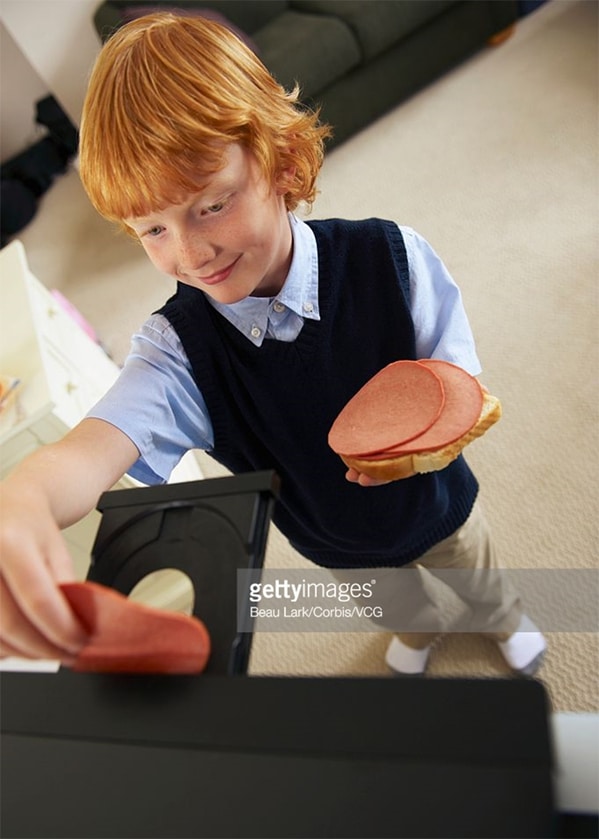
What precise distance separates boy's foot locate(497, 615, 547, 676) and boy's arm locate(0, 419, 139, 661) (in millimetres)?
841

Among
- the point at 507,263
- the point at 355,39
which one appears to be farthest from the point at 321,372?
the point at 355,39

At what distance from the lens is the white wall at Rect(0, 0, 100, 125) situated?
2.69 metres

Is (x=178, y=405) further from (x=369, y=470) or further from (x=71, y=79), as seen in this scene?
(x=71, y=79)

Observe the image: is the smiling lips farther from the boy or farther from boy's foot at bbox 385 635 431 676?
boy's foot at bbox 385 635 431 676

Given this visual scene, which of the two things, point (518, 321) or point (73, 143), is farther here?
point (73, 143)

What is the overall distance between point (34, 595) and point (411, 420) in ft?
1.45

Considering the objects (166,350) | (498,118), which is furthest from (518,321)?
(166,350)

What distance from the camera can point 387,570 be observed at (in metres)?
1.00

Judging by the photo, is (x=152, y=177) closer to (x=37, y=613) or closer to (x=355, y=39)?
(x=37, y=613)

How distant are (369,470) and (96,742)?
16.4 inches

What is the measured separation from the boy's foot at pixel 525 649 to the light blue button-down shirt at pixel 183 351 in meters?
0.58

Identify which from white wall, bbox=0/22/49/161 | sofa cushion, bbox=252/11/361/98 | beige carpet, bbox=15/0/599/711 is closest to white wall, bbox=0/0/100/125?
beige carpet, bbox=15/0/599/711

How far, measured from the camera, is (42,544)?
0.41m

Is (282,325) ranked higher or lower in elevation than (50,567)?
lower
